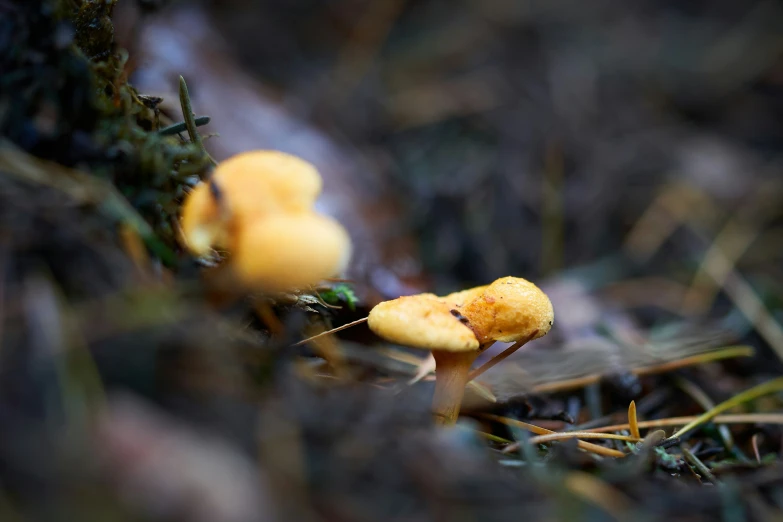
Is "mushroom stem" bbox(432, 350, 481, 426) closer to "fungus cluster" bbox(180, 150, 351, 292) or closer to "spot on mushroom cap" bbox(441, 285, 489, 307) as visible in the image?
"spot on mushroom cap" bbox(441, 285, 489, 307)

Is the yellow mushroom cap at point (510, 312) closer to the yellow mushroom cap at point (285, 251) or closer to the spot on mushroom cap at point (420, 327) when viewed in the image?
the spot on mushroom cap at point (420, 327)

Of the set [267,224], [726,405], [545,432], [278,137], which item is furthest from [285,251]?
[278,137]

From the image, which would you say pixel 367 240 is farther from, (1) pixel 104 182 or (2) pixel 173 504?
(2) pixel 173 504

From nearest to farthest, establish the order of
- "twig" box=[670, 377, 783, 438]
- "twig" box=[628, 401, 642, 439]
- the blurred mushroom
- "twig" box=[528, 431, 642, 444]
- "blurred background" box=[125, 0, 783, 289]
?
1. "twig" box=[528, 431, 642, 444]
2. "twig" box=[628, 401, 642, 439]
3. "twig" box=[670, 377, 783, 438]
4. the blurred mushroom
5. "blurred background" box=[125, 0, 783, 289]

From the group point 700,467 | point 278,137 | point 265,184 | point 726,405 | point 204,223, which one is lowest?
point 700,467

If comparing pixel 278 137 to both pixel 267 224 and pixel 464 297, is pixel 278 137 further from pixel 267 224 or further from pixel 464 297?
pixel 267 224

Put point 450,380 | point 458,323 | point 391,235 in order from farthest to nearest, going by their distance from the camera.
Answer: point 391,235, point 450,380, point 458,323

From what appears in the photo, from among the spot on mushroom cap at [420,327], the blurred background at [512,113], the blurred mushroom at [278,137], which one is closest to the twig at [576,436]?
the spot on mushroom cap at [420,327]

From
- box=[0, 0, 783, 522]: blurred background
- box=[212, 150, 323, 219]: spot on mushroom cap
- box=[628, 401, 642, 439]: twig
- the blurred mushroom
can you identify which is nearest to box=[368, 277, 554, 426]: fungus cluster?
box=[0, 0, 783, 522]: blurred background

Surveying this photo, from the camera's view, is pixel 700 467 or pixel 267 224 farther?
pixel 700 467
